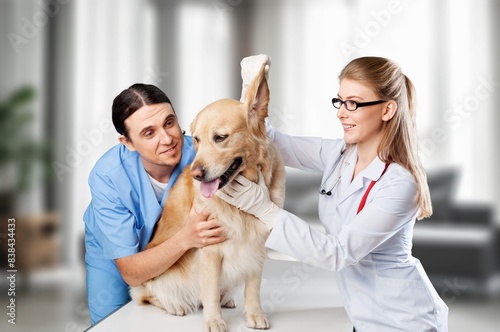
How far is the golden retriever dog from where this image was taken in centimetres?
153

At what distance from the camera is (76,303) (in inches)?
178

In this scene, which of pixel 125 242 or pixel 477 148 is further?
pixel 477 148

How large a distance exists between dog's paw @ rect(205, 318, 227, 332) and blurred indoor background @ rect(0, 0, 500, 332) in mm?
2440

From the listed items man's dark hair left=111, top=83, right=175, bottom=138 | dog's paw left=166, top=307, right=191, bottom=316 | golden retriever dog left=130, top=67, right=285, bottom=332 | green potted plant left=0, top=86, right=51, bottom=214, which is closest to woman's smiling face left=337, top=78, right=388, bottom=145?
golden retriever dog left=130, top=67, right=285, bottom=332

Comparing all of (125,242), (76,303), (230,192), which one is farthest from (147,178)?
(76,303)

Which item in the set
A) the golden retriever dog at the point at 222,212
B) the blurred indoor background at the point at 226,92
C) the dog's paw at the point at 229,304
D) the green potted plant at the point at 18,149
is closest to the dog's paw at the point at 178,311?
the golden retriever dog at the point at 222,212

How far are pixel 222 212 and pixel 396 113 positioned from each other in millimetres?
596

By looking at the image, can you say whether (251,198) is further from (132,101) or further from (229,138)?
(132,101)

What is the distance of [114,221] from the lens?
183cm

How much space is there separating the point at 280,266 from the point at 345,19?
2.35 metres

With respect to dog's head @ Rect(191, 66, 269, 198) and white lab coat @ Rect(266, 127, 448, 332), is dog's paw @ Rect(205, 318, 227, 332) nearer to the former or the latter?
white lab coat @ Rect(266, 127, 448, 332)

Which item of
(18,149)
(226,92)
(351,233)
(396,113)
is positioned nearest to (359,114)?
(396,113)

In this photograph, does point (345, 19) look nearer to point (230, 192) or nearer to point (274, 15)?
point (274, 15)

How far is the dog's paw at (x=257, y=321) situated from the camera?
1.66m
